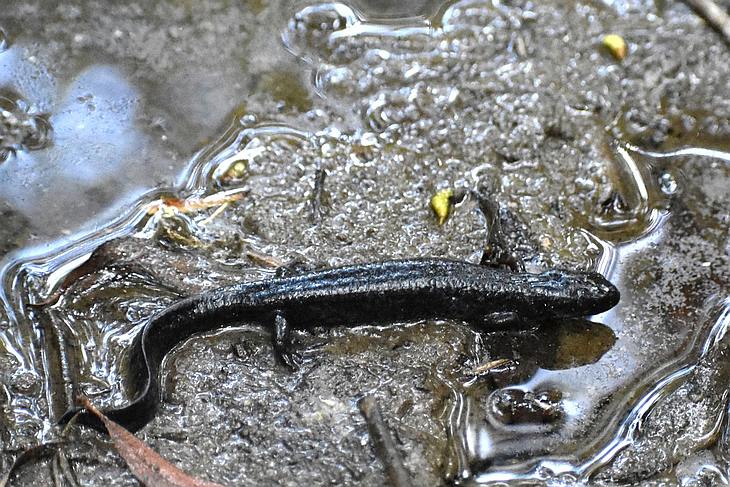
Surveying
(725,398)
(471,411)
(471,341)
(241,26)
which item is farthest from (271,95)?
(725,398)

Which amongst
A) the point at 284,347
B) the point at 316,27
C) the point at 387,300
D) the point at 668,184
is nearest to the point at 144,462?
the point at 284,347

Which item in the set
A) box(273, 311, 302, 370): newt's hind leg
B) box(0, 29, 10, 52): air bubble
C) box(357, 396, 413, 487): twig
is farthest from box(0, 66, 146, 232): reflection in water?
box(357, 396, 413, 487): twig

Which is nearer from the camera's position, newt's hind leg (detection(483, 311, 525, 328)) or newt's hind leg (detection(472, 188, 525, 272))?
newt's hind leg (detection(483, 311, 525, 328))

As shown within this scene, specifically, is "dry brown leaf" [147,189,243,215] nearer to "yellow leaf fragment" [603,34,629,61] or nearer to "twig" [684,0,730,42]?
"yellow leaf fragment" [603,34,629,61]

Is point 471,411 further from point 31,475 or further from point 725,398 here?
point 31,475

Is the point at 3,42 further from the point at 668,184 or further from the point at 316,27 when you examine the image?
the point at 668,184

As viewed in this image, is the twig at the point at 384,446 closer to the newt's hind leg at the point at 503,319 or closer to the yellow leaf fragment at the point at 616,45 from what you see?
the newt's hind leg at the point at 503,319
